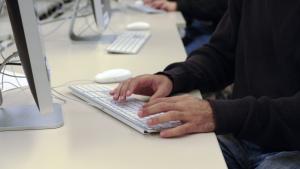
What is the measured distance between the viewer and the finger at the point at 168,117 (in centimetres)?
92

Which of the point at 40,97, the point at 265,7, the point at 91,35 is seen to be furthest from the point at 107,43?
the point at 40,97

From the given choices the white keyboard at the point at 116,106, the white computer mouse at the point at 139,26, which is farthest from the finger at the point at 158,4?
the white keyboard at the point at 116,106

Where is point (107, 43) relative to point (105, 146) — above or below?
below

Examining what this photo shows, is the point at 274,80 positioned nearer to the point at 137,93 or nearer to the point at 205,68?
the point at 205,68

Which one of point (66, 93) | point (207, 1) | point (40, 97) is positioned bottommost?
point (207, 1)

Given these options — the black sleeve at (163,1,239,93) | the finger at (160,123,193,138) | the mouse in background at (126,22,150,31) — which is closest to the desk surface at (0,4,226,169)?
the finger at (160,123,193,138)

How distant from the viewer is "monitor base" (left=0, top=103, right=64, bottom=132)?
1002 mm

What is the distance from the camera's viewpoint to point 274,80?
1.16 meters

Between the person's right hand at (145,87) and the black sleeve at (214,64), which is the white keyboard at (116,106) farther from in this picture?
the black sleeve at (214,64)

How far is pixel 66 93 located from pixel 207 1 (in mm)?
→ 1548

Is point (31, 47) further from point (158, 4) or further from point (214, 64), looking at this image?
point (158, 4)

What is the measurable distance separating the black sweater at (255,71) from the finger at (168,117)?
0.23 ft

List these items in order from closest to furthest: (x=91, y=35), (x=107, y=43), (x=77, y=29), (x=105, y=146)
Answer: (x=105, y=146), (x=107, y=43), (x=91, y=35), (x=77, y=29)

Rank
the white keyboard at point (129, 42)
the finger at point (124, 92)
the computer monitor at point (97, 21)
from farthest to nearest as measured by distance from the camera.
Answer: the computer monitor at point (97, 21) → the white keyboard at point (129, 42) → the finger at point (124, 92)
